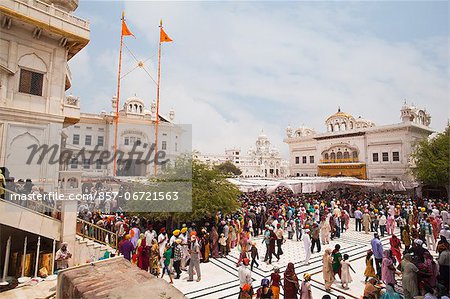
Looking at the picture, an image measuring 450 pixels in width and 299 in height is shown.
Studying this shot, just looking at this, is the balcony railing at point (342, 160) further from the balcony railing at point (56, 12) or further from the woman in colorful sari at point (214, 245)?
the balcony railing at point (56, 12)

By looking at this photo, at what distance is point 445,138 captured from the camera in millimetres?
20906

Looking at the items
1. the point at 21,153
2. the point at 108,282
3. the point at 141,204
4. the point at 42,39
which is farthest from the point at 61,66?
the point at 108,282

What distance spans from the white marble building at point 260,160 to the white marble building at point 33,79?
70.4 m

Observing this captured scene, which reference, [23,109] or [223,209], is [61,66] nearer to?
[23,109]

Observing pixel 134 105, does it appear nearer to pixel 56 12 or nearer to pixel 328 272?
pixel 56 12

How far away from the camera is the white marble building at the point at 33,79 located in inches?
422

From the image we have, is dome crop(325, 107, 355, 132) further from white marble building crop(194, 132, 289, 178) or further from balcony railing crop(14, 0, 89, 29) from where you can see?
white marble building crop(194, 132, 289, 178)

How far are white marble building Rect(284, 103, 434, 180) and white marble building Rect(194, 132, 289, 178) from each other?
4441cm

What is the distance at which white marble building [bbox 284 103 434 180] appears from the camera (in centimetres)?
2722

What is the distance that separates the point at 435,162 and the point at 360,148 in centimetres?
1092

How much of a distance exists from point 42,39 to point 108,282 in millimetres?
→ 13003

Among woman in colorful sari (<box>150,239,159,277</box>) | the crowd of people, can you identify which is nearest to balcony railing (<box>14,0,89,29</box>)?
the crowd of people

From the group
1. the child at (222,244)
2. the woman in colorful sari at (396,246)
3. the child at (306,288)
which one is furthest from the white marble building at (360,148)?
the child at (306,288)

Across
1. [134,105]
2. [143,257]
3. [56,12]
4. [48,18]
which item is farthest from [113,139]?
[143,257]
